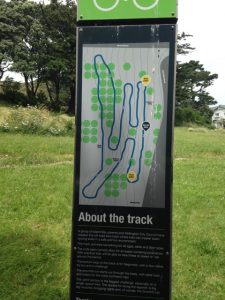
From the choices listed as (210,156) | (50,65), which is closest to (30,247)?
(210,156)

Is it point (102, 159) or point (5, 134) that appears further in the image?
point (5, 134)

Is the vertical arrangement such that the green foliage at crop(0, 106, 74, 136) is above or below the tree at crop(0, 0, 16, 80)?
below

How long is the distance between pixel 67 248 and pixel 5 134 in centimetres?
1281

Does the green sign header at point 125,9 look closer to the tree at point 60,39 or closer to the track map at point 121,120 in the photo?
the track map at point 121,120

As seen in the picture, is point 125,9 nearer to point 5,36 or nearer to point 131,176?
point 131,176

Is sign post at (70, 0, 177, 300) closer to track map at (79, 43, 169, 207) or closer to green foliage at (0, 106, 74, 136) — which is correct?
track map at (79, 43, 169, 207)

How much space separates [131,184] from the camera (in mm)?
3262

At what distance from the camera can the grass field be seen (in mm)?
4855

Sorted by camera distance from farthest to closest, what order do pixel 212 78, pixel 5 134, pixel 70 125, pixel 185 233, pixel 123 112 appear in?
1. pixel 212 78
2. pixel 70 125
3. pixel 5 134
4. pixel 185 233
5. pixel 123 112

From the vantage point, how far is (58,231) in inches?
254

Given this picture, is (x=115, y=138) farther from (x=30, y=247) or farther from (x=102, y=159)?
(x=30, y=247)

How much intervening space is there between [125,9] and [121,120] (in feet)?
2.62

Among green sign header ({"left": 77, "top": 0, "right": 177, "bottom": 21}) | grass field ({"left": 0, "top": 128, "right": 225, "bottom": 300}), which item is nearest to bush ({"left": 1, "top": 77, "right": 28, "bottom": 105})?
grass field ({"left": 0, "top": 128, "right": 225, "bottom": 300})

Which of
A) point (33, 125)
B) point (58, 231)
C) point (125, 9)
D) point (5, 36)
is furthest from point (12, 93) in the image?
point (125, 9)
